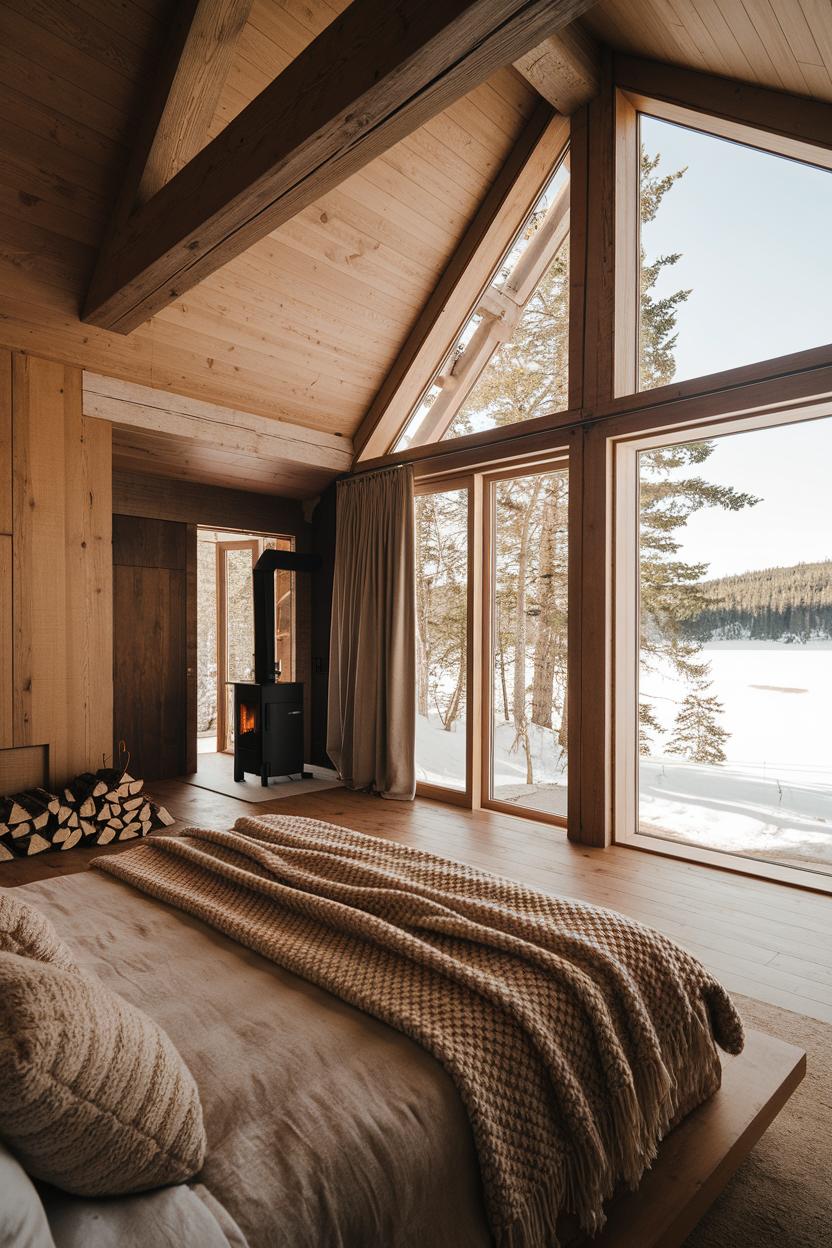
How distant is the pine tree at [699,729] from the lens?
376 cm

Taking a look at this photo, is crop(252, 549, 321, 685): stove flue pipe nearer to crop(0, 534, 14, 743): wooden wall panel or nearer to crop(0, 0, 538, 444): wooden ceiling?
crop(0, 0, 538, 444): wooden ceiling

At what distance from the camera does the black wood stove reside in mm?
5516

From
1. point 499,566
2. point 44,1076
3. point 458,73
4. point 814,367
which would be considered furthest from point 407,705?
point 44,1076

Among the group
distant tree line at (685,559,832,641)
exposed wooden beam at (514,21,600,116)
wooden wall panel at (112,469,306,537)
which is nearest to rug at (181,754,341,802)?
wooden wall panel at (112,469,306,537)

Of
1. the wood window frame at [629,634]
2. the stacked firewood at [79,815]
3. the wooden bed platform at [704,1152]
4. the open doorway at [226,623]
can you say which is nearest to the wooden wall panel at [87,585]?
the stacked firewood at [79,815]

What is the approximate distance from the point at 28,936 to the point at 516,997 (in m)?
0.86

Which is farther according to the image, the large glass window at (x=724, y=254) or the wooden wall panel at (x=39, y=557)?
the wooden wall panel at (x=39, y=557)

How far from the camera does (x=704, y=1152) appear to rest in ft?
4.69

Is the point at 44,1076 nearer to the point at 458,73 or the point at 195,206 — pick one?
the point at 458,73

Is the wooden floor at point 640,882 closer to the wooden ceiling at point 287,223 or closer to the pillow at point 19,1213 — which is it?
the pillow at point 19,1213

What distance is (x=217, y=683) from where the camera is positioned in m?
7.73

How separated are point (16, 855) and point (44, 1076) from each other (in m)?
3.47

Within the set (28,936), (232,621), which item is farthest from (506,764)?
(232,621)

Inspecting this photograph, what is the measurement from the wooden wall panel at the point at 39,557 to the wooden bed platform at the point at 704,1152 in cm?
379
